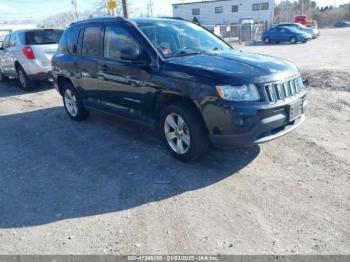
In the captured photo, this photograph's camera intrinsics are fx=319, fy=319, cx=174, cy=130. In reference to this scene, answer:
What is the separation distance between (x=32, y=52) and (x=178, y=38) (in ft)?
20.4

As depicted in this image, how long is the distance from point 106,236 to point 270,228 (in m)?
1.53

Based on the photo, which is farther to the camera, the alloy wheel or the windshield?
the windshield

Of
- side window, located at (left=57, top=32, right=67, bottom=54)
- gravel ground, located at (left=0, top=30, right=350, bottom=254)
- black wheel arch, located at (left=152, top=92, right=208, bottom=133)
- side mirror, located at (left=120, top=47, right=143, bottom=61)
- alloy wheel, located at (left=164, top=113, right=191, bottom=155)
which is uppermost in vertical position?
side window, located at (left=57, top=32, right=67, bottom=54)

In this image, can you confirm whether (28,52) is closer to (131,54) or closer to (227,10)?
(131,54)

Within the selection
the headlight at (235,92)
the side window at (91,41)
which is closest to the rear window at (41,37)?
the side window at (91,41)

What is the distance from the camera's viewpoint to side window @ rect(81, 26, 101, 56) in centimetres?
525

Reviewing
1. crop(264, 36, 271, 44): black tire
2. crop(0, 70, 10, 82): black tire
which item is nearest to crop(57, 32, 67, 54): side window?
crop(0, 70, 10, 82): black tire

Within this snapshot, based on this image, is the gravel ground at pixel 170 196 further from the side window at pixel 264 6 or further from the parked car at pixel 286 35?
the side window at pixel 264 6

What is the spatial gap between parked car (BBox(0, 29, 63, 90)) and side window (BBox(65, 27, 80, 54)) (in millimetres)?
3498

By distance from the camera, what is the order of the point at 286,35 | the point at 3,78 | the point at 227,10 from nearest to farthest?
the point at 3,78
the point at 286,35
the point at 227,10

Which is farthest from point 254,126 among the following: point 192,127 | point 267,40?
point 267,40

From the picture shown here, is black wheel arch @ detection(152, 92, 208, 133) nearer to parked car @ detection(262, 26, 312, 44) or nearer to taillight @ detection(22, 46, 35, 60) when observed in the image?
taillight @ detection(22, 46, 35, 60)

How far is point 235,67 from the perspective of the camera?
3.83 m

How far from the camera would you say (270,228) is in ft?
9.68
